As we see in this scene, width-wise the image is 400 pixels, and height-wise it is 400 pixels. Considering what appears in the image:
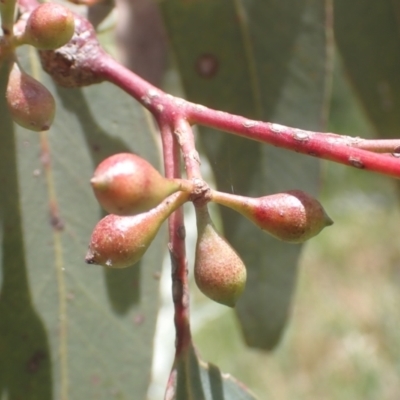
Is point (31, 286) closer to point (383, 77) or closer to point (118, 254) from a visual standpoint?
point (118, 254)

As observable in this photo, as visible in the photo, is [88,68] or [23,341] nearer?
[88,68]

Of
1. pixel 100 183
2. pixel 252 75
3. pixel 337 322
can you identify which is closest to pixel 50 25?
pixel 100 183

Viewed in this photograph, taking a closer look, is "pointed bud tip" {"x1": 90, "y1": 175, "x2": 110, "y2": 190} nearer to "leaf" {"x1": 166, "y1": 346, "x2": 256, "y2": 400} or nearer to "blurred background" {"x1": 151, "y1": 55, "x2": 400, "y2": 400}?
"leaf" {"x1": 166, "y1": 346, "x2": 256, "y2": 400}

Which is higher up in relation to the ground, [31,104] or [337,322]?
[31,104]

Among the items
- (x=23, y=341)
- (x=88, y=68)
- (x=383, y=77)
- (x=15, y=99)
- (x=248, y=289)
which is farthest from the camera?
(x=383, y=77)

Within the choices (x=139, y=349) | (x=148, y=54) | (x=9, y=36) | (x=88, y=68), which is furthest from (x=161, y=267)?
(x=148, y=54)

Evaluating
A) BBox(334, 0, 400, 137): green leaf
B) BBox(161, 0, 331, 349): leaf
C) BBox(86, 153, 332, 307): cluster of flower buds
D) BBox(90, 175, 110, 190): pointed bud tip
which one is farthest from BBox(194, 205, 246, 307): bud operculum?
BBox(334, 0, 400, 137): green leaf

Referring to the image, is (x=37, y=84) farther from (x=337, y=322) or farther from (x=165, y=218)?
(x=337, y=322)
